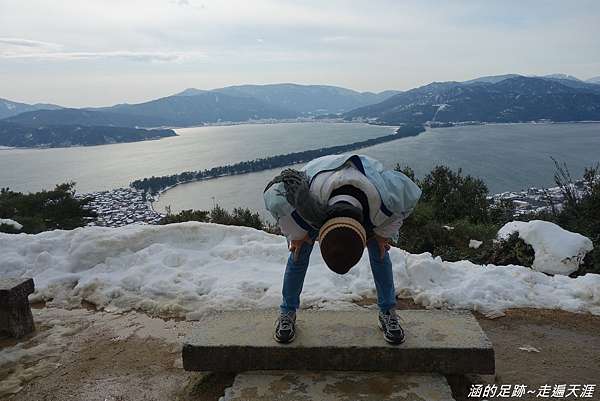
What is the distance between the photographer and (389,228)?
2840 millimetres

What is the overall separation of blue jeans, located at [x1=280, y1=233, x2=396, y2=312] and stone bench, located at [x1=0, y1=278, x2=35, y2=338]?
7.72ft

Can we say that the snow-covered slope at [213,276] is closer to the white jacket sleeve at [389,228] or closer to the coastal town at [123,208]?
the white jacket sleeve at [389,228]

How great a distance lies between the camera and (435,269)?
493 centimetres

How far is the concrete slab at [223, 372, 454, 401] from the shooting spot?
8.86 ft

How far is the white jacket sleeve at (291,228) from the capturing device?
2.80m

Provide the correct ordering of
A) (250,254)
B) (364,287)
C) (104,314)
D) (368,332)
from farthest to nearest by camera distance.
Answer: (250,254) → (364,287) → (104,314) → (368,332)

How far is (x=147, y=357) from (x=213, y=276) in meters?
1.52

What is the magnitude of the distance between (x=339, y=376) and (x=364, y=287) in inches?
73.8

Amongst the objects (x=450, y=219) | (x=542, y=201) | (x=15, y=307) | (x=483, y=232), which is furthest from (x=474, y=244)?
(x=542, y=201)

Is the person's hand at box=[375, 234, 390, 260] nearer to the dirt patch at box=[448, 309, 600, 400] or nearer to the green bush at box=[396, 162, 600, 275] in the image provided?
the dirt patch at box=[448, 309, 600, 400]

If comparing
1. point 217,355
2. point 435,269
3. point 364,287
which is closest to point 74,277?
point 217,355

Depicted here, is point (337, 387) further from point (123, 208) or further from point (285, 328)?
point (123, 208)

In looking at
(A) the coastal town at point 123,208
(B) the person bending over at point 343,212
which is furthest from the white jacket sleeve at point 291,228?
(A) the coastal town at point 123,208

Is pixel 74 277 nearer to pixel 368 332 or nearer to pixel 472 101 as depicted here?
pixel 368 332
